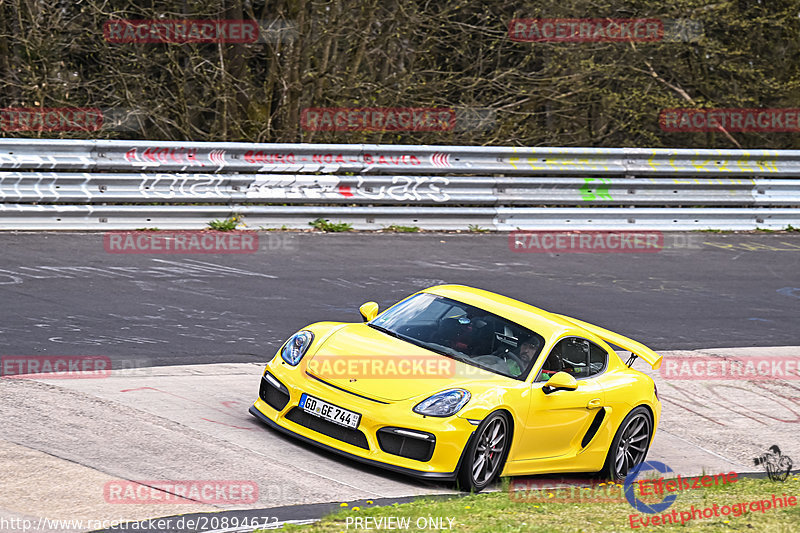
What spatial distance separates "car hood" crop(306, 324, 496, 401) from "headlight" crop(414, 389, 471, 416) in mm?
58

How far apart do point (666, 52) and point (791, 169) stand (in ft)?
15.9

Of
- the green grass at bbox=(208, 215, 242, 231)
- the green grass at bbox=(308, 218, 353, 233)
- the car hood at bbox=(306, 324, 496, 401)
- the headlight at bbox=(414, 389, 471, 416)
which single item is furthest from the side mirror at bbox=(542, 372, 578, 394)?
the green grass at bbox=(308, 218, 353, 233)

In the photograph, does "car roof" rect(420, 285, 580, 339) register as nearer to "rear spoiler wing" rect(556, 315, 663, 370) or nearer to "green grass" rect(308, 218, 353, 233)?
"rear spoiler wing" rect(556, 315, 663, 370)

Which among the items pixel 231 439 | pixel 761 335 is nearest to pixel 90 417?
pixel 231 439

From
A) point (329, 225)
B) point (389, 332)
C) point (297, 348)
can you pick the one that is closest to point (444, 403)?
point (389, 332)

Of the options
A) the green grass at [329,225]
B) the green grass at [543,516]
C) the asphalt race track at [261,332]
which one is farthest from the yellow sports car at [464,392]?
the green grass at [329,225]

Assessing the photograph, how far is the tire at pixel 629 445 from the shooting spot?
8227mm

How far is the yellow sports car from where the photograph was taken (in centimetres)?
712

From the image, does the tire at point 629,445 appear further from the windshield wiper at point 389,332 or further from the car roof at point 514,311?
the windshield wiper at point 389,332

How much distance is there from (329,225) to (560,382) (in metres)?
9.04

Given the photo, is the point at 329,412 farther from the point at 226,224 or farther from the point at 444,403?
the point at 226,224

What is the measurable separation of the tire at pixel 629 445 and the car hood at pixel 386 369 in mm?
1311

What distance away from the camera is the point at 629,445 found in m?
8.42

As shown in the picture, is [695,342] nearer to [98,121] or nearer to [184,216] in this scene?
[184,216]
